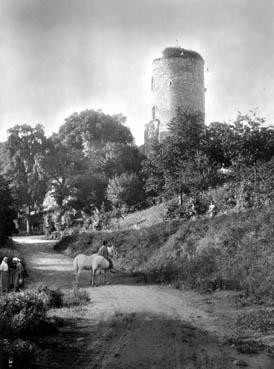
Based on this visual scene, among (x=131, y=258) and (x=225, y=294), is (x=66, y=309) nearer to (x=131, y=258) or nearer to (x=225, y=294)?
(x=225, y=294)

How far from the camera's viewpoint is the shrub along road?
9297 mm

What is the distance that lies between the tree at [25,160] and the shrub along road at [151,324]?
2701cm

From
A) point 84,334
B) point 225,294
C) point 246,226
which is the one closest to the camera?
point 84,334

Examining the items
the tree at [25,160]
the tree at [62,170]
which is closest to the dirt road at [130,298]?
the tree at [62,170]

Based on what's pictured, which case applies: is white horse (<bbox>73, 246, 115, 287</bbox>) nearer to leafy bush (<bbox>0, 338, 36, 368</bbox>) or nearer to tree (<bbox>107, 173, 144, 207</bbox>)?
leafy bush (<bbox>0, 338, 36, 368</bbox>)

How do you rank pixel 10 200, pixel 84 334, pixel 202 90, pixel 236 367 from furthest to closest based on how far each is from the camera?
pixel 202 90 < pixel 10 200 < pixel 84 334 < pixel 236 367

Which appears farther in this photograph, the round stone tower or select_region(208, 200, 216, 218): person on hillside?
the round stone tower

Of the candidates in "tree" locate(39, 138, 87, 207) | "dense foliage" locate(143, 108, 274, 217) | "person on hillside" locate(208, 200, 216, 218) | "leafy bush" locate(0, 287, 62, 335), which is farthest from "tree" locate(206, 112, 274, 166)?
"leafy bush" locate(0, 287, 62, 335)

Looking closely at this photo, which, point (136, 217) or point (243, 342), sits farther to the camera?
point (136, 217)

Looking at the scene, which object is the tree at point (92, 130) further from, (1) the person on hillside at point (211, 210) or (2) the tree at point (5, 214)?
(1) the person on hillside at point (211, 210)

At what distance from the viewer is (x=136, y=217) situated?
113 feet

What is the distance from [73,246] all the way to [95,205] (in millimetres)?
9781

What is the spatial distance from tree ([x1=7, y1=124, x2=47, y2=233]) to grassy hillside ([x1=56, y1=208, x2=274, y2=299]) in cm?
2196

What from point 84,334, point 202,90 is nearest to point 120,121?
point 202,90
